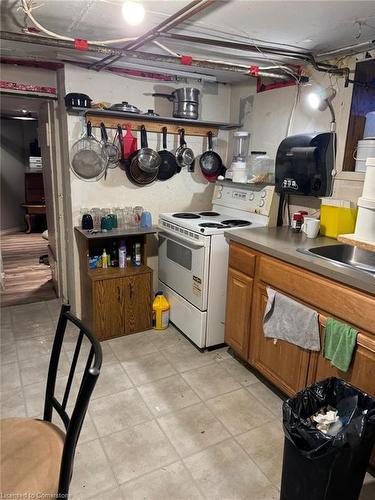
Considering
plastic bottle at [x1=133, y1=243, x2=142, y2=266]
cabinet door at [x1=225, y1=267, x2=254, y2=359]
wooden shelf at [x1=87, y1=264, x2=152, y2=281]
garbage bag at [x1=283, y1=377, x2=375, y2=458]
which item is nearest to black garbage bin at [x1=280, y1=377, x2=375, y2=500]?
garbage bag at [x1=283, y1=377, x2=375, y2=458]

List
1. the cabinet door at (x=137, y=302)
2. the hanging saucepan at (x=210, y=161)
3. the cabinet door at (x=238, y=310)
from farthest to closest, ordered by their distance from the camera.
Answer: the hanging saucepan at (x=210, y=161) < the cabinet door at (x=137, y=302) < the cabinet door at (x=238, y=310)

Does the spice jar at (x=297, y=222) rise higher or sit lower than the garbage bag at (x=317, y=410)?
higher

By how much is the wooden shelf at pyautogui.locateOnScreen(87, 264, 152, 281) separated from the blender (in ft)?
3.53

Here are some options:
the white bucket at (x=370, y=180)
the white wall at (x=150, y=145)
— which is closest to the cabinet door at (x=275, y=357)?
the white bucket at (x=370, y=180)

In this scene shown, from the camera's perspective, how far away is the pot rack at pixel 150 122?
2.67m

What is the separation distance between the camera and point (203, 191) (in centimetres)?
337

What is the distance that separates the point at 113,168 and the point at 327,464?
2.47 metres

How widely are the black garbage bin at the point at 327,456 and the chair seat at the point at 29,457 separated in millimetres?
853

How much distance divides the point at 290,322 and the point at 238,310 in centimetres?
52

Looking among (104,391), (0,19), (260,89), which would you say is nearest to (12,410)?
(104,391)

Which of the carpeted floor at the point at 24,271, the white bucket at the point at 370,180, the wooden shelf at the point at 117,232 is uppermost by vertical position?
the white bucket at the point at 370,180

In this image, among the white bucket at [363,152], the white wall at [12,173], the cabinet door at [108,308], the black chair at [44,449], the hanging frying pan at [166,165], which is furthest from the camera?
the white wall at [12,173]

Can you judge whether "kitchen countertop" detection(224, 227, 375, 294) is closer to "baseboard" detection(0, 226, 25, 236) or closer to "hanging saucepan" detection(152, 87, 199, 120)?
"hanging saucepan" detection(152, 87, 199, 120)

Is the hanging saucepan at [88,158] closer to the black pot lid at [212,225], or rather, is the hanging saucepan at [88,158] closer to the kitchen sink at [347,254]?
the black pot lid at [212,225]
